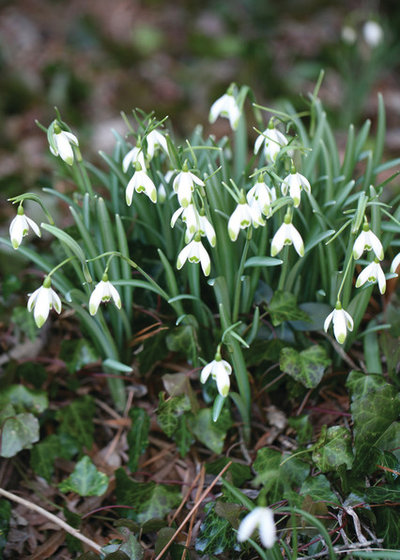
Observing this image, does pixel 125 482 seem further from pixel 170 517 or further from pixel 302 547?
pixel 302 547

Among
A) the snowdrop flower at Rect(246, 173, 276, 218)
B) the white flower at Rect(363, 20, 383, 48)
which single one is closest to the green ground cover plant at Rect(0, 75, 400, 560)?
the snowdrop flower at Rect(246, 173, 276, 218)

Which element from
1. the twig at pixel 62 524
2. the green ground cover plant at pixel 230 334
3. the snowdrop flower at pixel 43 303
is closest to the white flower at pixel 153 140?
the green ground cover plant at pixel 230 334

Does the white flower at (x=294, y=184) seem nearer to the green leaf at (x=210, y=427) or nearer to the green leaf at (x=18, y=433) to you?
the green leaf at (x=210, y=427)

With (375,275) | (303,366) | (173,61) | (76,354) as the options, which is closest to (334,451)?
(303,366)

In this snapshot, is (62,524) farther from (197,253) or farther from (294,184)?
(294,184)

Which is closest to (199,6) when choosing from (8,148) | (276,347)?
(8,148)

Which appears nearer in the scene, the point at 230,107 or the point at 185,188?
the point at 185,188

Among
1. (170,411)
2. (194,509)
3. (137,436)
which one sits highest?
(170,411)
